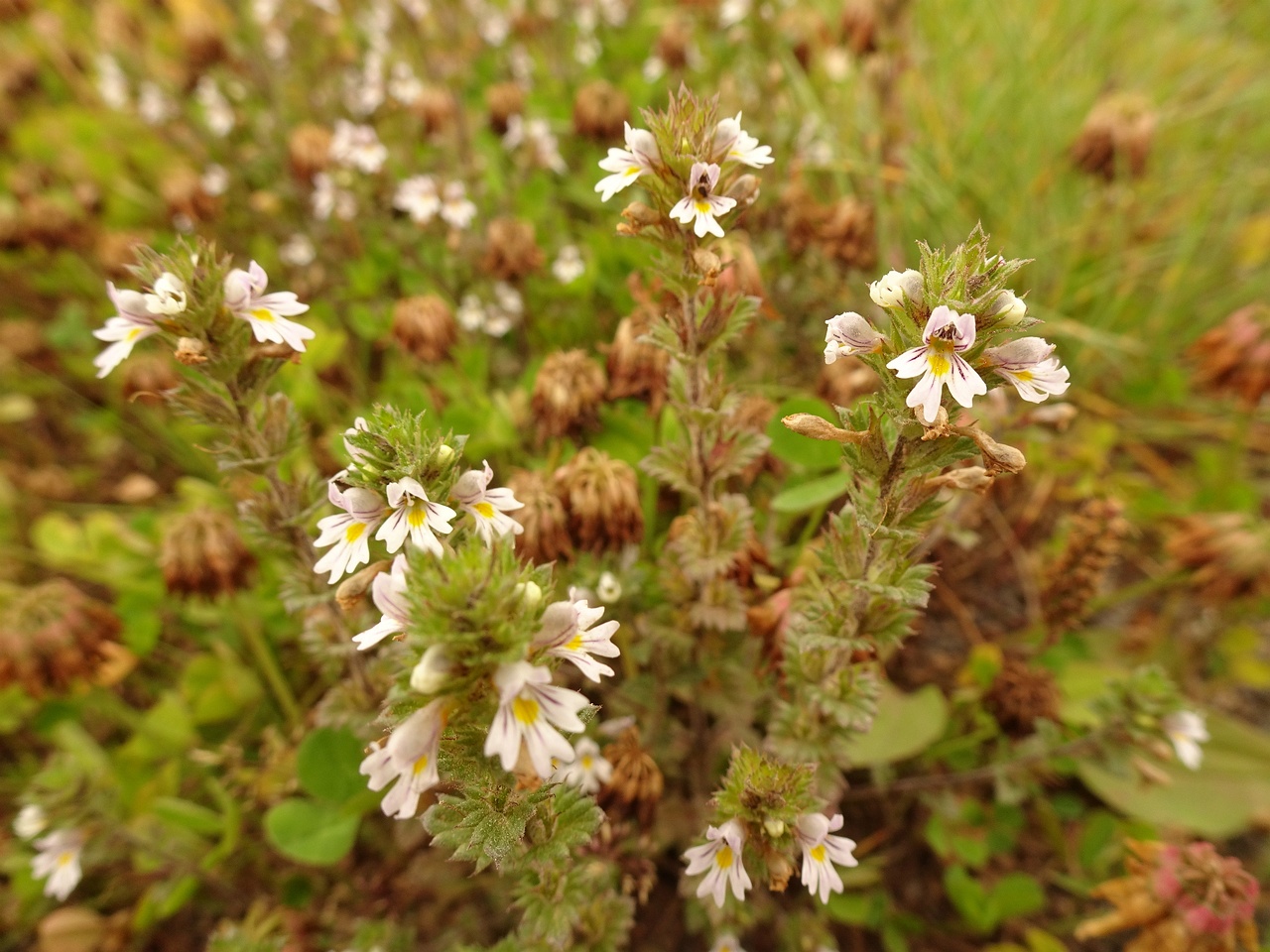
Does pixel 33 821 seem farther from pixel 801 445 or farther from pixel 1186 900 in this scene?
pixel 1186 900

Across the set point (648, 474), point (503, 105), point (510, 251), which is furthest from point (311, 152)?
point (648, 474)

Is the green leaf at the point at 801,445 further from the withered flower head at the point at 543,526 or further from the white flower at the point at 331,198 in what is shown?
the white flower at the point at 331,198

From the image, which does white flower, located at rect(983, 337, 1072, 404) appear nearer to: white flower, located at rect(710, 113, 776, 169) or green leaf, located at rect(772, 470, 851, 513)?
white flower, located at rect(710, 113, 776, 169)

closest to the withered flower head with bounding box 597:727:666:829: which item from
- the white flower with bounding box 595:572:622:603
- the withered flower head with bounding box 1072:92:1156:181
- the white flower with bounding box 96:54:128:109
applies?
the white flower with bounding box 595:572:622:603

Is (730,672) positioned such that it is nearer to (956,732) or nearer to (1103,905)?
(956,732)

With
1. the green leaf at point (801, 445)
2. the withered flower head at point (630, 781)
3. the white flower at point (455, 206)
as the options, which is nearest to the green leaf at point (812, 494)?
the green leaf at point (801, 445)

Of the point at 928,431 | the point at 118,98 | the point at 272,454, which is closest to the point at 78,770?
the point at 272,454

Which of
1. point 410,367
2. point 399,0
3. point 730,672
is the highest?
point 399,0
